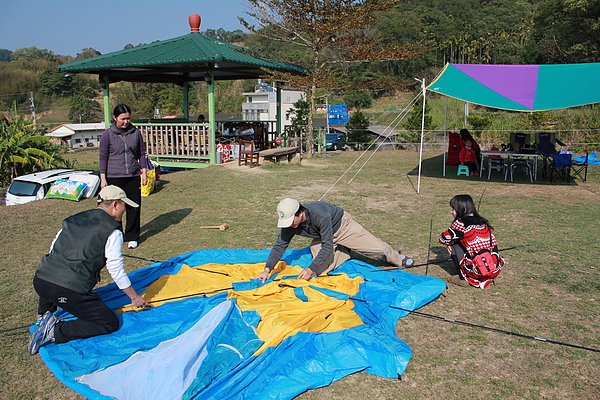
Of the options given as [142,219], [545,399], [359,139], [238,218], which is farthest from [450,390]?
[359,139]

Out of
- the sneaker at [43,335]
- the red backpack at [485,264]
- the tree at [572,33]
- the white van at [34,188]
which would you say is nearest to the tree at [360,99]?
the tree at [572,33]

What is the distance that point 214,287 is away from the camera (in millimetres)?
4004

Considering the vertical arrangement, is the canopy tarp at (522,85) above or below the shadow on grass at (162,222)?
above

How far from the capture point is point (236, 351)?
2.83m

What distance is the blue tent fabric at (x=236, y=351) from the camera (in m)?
2.58

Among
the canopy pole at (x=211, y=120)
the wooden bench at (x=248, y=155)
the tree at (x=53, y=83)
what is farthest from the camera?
the tree at (x=53, y=83)

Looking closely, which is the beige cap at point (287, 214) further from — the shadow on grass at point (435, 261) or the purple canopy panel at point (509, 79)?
the purple canopy panel at point (509, 79)

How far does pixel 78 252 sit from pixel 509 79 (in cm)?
947

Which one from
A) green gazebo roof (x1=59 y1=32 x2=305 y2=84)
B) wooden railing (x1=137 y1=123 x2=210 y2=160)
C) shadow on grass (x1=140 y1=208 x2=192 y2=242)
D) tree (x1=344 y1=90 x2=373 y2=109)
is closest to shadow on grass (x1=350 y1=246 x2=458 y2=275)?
shadow on grass (x1=140 y1=208 x2=192 y2=242)

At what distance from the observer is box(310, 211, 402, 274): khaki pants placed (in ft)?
14.2

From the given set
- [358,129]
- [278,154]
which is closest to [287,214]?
[278,154]

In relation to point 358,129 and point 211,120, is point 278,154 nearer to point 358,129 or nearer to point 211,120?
point 211,120

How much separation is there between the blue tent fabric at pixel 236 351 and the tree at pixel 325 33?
33.6 feet

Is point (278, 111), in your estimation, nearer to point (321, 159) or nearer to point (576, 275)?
point (321, 159)
